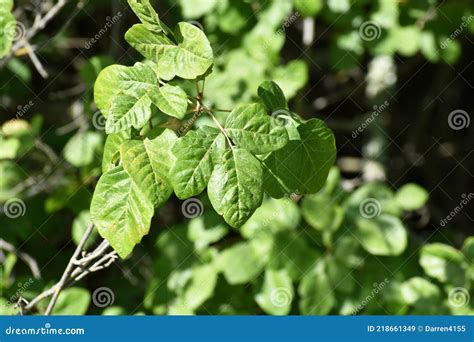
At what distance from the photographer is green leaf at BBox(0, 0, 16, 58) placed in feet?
6.09

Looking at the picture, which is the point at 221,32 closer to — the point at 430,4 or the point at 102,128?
the point at 102,128

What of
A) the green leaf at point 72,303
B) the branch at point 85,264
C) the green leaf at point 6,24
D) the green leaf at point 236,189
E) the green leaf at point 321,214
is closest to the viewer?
the green leaf at point 236,189

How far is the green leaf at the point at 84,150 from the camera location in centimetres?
248

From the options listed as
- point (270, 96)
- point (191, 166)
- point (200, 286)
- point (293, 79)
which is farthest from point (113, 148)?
point (293, 79)

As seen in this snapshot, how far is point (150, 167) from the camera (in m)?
1.33

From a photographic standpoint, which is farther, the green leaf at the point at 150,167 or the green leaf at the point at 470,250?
the green leaf at the point at 470,250

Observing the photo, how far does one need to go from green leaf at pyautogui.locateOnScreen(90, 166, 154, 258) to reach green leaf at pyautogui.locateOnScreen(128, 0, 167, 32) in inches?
11.6

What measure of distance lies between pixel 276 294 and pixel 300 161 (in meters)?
1.01

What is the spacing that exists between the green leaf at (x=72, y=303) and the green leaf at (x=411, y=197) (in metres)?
1.19

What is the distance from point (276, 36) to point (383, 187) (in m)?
0.68

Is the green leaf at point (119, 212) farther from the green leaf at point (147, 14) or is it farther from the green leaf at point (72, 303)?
the green leaf at point (72, 303)

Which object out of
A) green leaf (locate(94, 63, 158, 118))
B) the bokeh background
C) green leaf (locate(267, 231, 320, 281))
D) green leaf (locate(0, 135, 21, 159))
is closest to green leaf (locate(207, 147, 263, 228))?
green leaf (locate(94, 63, 158, 118))

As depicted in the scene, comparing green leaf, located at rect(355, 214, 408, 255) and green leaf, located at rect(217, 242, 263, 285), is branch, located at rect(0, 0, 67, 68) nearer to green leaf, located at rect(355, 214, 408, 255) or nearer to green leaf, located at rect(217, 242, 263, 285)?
green leaf, located at rect(217, 242, 263, 285)

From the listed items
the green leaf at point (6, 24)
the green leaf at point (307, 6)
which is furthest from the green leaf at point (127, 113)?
the green leaf at point (307, 6)
